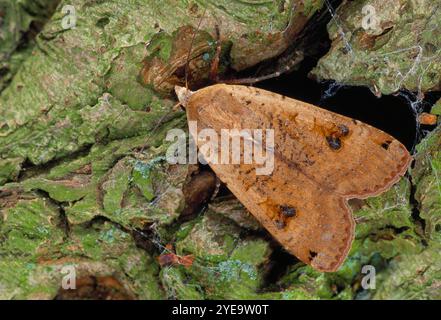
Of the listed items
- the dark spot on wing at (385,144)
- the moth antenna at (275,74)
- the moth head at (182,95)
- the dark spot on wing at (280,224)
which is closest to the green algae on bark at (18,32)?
the moth head at (182,95)

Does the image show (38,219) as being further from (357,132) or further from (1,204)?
(357,132)

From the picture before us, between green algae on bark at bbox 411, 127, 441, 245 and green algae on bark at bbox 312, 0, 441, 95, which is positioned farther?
green algae on bark at bbox 411, 127, 441, 245

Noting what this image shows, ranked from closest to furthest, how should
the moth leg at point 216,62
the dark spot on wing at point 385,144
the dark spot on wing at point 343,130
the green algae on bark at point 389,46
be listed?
the green algae on bark at point 389,46 → the moth leg at point 216,62 → the dark spot on wing at point 385,144 → the dark spot on wing at point 343,130

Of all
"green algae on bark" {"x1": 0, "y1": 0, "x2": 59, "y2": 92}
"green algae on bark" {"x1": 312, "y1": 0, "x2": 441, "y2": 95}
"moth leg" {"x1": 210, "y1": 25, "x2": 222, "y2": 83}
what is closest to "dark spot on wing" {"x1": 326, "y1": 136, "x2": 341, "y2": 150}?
"green algae on bark" {"x1": 312, "y1": 0, "x2": 441, "y2": 95}

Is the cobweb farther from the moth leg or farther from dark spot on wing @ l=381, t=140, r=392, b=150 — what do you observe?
the moth leg

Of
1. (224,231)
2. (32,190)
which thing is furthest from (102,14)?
(224,231)

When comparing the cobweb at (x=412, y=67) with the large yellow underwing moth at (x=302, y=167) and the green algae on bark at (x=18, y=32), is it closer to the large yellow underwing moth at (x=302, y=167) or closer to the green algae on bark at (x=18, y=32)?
the large yellow underwing moth at (x=302, y=167)
